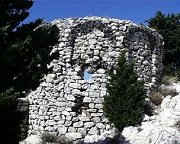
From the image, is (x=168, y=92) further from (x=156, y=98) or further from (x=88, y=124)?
(x=88, y=124)

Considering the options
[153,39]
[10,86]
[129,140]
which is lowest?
[129,140]

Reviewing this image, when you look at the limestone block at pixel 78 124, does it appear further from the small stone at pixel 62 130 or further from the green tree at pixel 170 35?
the green tree at pixel 170 35

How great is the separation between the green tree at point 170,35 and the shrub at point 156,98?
4427 millimetres

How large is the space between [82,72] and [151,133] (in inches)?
215

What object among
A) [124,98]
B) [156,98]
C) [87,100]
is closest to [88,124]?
[87,100]

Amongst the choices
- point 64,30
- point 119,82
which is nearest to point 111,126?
point 119,82

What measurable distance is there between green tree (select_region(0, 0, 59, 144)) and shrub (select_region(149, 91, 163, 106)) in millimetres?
7889

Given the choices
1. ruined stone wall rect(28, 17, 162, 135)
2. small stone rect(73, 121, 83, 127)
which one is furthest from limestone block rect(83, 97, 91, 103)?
small stone rect(73, 121, 83, 127)

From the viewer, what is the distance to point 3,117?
36.5 feet

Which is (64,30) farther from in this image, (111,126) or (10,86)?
(10,86)

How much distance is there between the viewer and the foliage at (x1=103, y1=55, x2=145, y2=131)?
16.9 m

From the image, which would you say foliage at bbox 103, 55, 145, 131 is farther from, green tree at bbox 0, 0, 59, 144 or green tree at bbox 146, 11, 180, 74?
green tree at bbox 146, 11, 180, 74

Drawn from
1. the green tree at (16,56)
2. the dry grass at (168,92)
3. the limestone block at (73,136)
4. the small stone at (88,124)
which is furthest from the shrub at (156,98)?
the green tree at (16,56)

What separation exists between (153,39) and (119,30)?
228cm
